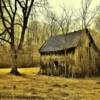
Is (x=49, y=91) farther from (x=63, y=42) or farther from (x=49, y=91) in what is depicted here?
(x=63, y=42)

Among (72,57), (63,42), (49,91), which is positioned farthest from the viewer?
(63,42)

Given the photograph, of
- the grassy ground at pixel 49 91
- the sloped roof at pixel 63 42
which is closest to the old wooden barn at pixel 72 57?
the sloped roof at pixel 63 42

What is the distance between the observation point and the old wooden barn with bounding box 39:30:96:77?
3544cm

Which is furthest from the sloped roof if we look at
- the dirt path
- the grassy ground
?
the dirt path

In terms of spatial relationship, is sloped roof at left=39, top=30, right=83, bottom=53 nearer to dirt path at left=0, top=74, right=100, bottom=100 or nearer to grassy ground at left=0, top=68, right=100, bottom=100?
grassy ground at left=0, top=68, right=100, bottom=100

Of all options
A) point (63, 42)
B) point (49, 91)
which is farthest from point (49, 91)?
point (63, 42)

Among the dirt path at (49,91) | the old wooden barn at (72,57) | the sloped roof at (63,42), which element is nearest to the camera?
the dirt path at (49,91)

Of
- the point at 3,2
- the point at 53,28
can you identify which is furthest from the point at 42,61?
the point at 53,28

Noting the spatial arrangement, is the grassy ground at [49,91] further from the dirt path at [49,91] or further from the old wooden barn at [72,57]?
the old wooden barn at [72,57]

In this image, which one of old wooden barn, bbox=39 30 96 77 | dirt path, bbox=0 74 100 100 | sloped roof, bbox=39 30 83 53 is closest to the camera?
dirt path, bbox=0 74 100 100

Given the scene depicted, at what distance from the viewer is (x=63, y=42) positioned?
3922 cm

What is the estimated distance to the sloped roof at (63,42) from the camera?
36.7 metres

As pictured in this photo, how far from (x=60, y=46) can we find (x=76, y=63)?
4.19 meters

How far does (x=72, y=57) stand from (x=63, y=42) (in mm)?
4086
